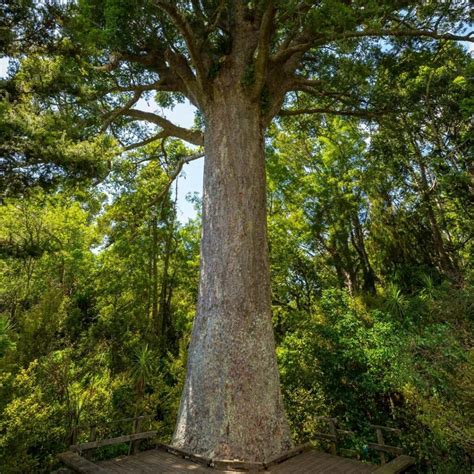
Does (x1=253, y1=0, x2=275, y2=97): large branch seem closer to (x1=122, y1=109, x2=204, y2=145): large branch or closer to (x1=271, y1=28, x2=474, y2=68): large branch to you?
(x1=271, y1=28, x2=474, y2=68): large branch

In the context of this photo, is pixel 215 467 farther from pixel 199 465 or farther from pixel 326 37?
pixel 326 37

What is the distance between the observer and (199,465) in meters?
3.34

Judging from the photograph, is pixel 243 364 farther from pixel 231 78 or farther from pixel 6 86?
pixel 231 78

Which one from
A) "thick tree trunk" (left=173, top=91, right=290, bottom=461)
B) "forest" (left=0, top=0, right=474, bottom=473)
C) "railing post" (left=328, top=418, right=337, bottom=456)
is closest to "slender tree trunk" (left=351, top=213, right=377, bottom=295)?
"forest" (left=0, top=0, right=474, bottom=473)

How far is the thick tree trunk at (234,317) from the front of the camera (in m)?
3.49

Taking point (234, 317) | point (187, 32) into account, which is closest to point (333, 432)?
point (234, 317)

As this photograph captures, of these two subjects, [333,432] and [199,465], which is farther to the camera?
[333,432]

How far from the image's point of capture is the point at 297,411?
6555mm

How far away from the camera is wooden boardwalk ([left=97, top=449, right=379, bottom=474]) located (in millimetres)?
3387

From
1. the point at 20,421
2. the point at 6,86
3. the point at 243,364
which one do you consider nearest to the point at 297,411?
the point at 243,364

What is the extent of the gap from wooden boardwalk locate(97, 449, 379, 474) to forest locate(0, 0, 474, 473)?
1.12 meters

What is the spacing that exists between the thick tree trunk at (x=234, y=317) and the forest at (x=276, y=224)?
0.12m

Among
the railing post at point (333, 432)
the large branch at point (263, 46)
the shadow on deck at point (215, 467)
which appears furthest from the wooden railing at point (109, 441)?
the large branch at point (263, 46)

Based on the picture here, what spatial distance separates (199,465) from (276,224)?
922 cm
